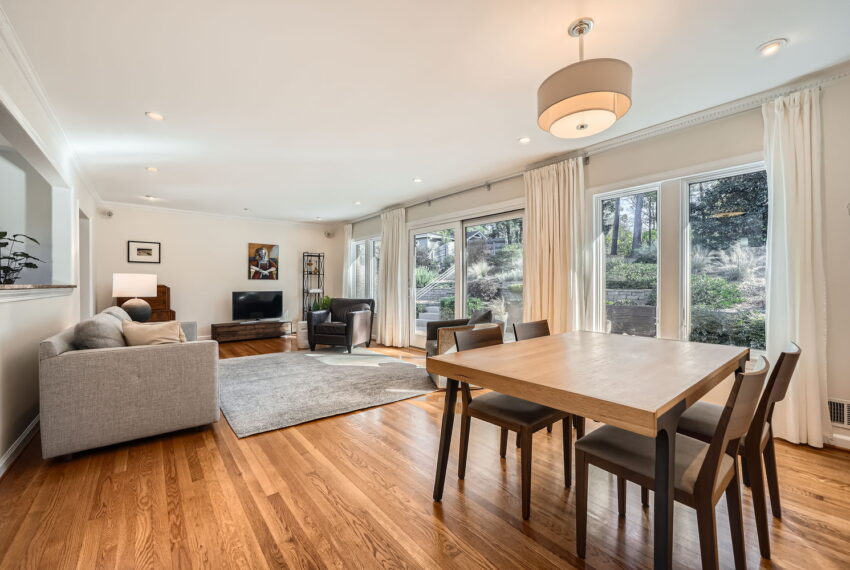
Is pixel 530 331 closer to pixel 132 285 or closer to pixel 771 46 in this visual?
pixel 771 46

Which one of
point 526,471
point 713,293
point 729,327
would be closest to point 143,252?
point 526,471

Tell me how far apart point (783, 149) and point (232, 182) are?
5582 mm

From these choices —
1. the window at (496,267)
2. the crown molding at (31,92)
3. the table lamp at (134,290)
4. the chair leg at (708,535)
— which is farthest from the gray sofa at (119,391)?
the window at (496,267)

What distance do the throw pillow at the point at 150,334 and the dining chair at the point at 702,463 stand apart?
274 centimetres

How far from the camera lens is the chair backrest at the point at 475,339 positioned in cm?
205

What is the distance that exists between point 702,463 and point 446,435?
3.36ft

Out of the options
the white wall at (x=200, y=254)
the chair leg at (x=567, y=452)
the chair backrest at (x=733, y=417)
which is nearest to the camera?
the chair backrest at (x=733, y=417)

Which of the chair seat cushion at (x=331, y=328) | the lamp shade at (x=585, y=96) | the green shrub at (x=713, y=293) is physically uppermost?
the lamp shade at (x=585, y=96)

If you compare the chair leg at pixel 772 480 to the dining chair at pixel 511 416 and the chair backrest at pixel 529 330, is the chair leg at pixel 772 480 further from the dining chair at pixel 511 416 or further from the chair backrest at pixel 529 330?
the chair backrest at pixel 529 330

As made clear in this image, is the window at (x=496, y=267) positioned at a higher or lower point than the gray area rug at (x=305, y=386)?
higher

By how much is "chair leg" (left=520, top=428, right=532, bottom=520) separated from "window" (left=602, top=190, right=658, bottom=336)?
226 centimetres

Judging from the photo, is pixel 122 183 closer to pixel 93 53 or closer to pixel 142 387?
pixel 93 53

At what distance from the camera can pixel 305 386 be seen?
12.2 feet

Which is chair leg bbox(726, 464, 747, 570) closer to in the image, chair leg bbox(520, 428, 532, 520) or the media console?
chair leg bbox(520, 428, 532, 520)
